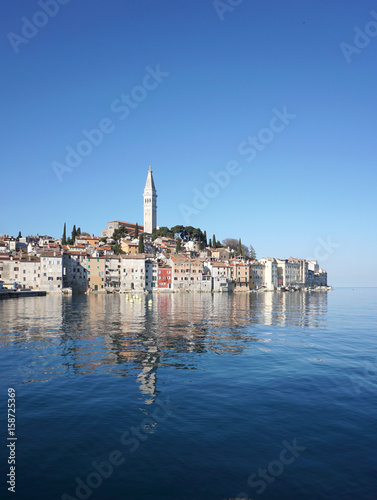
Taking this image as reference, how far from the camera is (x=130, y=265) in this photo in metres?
103

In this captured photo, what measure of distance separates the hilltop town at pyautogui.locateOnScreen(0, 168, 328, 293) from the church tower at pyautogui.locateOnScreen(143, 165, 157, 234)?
32.0 ft

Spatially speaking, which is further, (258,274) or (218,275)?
(258,274)

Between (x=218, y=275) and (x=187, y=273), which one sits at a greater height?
(x=187, y=273)

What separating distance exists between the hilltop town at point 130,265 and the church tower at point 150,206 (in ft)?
32.0

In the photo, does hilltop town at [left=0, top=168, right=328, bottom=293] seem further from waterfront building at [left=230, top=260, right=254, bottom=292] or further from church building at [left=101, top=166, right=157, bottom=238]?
church building at [left=101, top=166, right=157, bottom=238]

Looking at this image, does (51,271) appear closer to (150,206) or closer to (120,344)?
(120,344)

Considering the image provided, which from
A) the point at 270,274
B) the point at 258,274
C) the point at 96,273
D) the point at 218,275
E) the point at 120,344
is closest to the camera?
the point at 120,344

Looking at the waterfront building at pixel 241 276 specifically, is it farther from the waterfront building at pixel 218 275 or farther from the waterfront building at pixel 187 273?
the waterfront building at pixel 187 273

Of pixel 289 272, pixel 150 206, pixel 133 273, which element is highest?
pixel 150 206

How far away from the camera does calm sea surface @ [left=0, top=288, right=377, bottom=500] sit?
7195 millimetres

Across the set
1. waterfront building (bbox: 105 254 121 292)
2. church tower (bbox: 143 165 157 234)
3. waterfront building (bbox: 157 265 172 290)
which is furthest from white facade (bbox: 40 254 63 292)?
church tower (bbox: 143 165 157 234)

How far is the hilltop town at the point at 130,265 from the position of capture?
90.8m

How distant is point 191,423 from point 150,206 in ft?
503

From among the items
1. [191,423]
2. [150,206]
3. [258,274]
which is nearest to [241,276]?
[258,274]
